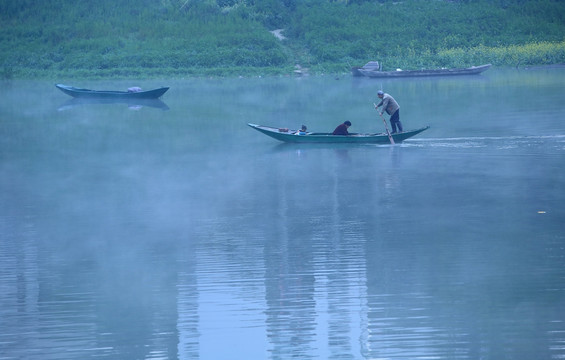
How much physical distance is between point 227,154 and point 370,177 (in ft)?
15.6

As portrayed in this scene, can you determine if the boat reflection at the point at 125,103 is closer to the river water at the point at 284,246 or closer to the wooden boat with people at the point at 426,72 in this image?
the river water at the point at 284,246

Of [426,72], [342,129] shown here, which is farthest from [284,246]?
[426,72]

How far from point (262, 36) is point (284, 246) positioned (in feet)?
131

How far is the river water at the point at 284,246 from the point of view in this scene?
7914mm

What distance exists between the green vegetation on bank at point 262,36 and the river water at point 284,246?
25.2 metres

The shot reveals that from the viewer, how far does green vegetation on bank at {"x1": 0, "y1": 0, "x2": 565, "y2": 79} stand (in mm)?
47500

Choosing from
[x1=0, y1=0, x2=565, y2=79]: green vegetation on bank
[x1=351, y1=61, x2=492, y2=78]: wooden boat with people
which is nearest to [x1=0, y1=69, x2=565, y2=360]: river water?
[x1=351, y1=61, x2=492, y2=78]: wooden boat with people

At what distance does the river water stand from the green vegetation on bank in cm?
2525

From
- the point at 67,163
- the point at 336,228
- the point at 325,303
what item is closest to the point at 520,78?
the point at 67,163

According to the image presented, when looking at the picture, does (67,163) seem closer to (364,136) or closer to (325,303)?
(364,136)

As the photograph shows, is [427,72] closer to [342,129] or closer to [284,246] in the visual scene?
[342,129]

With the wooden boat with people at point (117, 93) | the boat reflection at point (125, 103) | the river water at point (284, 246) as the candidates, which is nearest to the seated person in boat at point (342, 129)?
the river water at point (284, 246)

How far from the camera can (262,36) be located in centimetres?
4950

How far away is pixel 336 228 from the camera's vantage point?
11.8 metres
